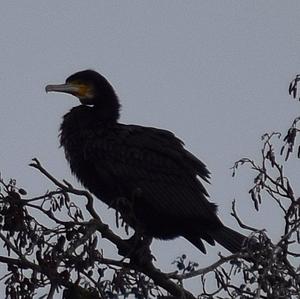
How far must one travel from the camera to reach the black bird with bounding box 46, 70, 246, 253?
624 centimetres

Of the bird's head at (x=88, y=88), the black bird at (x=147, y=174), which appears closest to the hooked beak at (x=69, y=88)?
the bird's head at (x=88, y=88)

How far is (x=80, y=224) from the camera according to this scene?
4703 millimetres

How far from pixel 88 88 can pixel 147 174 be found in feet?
4.18

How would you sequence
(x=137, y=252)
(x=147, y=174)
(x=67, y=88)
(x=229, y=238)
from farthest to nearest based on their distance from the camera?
(x=67, y=88) → (x=147, y=174) → (x=229, y=238) → (x=137, y=252)

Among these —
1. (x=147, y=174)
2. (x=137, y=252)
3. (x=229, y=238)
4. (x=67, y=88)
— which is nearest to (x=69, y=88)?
(x=67, y=88)

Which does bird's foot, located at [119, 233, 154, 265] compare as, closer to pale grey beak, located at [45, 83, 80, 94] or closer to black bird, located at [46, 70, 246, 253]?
black bird, located at [46, 70, 246, 253]

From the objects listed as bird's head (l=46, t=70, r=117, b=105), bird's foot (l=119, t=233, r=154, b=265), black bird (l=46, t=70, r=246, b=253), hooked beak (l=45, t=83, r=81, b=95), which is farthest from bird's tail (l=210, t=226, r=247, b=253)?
hooked beak (l=45, t=83, r=81, b=95)

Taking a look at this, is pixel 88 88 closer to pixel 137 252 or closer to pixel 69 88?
pixel 69 88

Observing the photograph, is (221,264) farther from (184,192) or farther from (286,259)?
(184,192)

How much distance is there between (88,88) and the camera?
7.48 meters

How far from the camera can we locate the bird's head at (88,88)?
7410 millimetres

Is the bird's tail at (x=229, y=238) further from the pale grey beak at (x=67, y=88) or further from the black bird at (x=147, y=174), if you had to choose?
the pale grey beak at (x=67, y=88)

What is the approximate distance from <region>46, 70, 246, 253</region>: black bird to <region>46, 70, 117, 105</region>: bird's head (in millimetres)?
338

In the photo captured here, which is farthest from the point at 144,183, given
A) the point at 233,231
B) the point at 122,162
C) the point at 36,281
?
the point at 36,281
